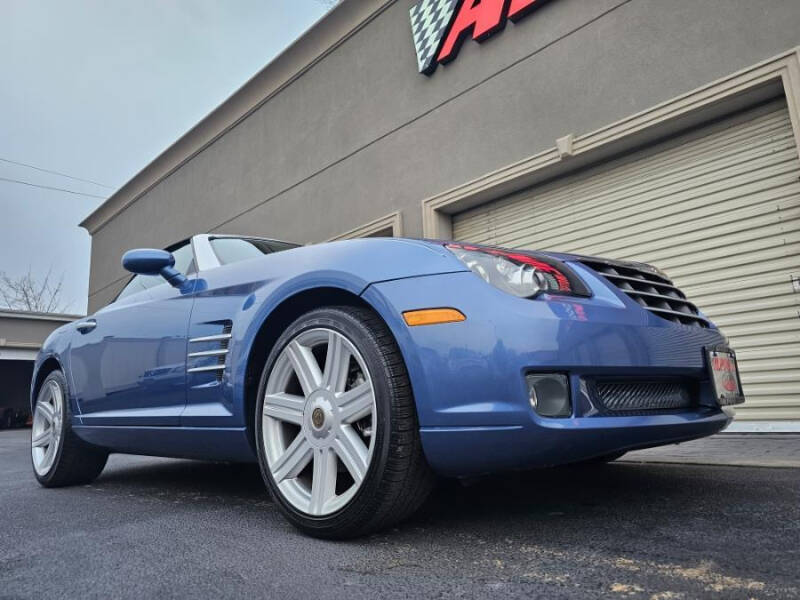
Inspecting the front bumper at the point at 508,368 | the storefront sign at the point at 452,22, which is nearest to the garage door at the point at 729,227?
the storefront sign at the point at 452,22

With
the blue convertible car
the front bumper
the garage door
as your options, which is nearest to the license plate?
the blue convertible car

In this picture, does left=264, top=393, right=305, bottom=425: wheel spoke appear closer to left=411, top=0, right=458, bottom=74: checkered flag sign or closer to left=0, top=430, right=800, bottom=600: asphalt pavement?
left=0, top=430, right=800, bottom=600: asphalt pavement

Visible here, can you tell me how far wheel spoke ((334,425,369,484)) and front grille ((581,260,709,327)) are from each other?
102 centimetres

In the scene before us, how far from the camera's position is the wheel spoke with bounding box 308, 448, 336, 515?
6.01ft

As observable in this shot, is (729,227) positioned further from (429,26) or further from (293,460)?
(293,460)

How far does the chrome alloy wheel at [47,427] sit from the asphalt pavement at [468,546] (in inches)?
31.6

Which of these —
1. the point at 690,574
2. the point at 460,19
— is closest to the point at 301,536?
the point at 690,574

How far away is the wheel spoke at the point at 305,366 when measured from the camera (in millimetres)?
1966

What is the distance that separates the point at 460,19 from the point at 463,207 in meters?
2.24

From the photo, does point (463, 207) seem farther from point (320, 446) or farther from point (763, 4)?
point (320, 446)

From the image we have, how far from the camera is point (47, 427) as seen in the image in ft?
11.9

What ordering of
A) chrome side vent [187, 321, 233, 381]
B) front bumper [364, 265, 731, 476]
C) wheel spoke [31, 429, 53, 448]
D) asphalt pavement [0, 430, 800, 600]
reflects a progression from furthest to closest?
wheel spoke [31, 429, 53, 448] < chrome side vent [187, 321, 233, 381] < front bumper [364, 265, 731, 476] < asphalt pavement [0, 430, 800, 600]

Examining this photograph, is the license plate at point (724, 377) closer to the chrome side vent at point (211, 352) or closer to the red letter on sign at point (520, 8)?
the chrome side vent at point (211, 352)

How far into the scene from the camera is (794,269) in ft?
15.2
